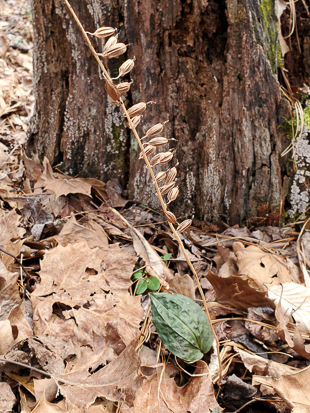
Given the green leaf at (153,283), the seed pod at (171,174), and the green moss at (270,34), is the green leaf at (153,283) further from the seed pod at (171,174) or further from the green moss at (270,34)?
the green moss at (270,34)

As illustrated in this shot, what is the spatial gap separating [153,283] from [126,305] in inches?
6.4

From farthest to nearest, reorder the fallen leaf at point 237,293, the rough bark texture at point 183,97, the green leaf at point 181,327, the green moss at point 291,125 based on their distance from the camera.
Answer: the green moss at point 291,125
the rough bark texture at point 183,97
the fallen leaf at point 237,293
the green leaf at point 181,327

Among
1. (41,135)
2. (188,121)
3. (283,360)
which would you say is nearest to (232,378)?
(283,360)

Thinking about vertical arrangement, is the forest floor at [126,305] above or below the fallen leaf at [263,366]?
above

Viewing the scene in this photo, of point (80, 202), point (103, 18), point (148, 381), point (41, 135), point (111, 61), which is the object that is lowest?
point (148, 381)

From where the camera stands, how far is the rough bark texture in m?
1.76

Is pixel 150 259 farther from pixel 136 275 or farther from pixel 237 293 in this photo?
pixel 237 293

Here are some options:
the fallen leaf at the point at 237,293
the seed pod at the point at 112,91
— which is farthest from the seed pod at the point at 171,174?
the fallen leaf at the point at 237,293

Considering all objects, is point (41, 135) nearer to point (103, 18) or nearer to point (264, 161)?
point (103, 18)

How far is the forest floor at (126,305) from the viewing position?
3.81ft

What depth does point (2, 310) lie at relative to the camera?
1.32 metres

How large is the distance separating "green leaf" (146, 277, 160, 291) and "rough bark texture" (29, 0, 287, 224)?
628mm

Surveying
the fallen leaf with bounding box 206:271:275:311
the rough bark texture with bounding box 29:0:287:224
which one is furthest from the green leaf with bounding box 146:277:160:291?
the rough bark texture with bounding box 29:0:287:224

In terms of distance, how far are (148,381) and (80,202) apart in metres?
1.10
